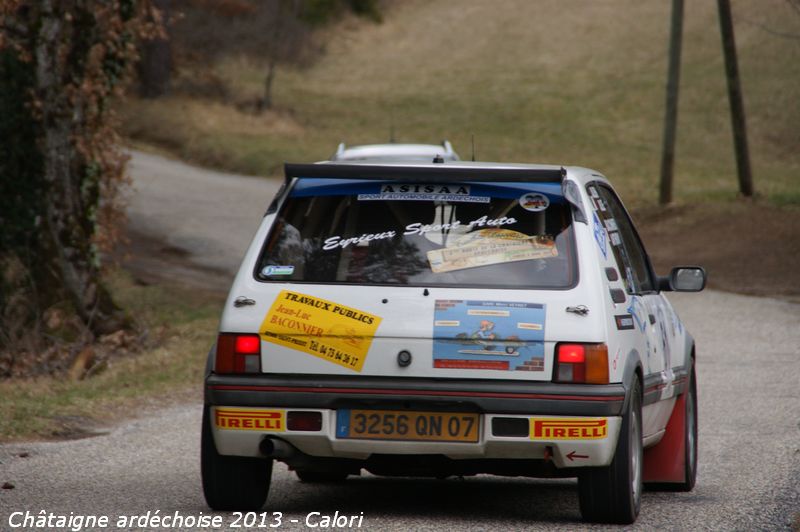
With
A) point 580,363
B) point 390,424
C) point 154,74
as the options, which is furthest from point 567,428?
point 154,74

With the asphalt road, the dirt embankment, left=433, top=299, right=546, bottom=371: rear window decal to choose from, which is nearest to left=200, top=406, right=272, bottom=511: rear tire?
the asphalt road

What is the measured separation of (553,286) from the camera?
6395 millimetres

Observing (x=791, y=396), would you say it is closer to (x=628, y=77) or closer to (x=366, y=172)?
(x=366, y=172)

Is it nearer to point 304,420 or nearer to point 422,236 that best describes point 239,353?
point 304,420

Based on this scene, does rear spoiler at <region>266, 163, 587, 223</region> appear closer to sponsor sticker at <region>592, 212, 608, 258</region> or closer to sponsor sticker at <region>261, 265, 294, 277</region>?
sponsor sticker at <region>592, 212, 608, 258</region>

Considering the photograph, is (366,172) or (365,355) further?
(366,172)

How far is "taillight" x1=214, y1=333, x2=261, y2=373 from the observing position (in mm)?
6418

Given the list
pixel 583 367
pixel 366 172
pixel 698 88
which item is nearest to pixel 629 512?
pixel 583 367

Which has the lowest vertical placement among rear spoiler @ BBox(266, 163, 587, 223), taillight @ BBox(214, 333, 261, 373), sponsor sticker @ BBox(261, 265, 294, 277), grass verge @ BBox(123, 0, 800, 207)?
Result: grass verge @ BBox(123, 0, 800, 207)

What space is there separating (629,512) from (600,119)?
149 feet

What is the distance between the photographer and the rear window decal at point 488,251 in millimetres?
6555

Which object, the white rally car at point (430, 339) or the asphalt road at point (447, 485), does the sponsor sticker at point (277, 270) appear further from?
the asphalt road at point (447, 485)

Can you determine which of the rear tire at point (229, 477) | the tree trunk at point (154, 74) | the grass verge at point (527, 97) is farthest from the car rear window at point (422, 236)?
the tree trunk at point (154, 74)

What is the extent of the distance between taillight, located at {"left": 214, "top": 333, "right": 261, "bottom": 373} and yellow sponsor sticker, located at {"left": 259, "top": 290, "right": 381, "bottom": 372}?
0.07 meters
